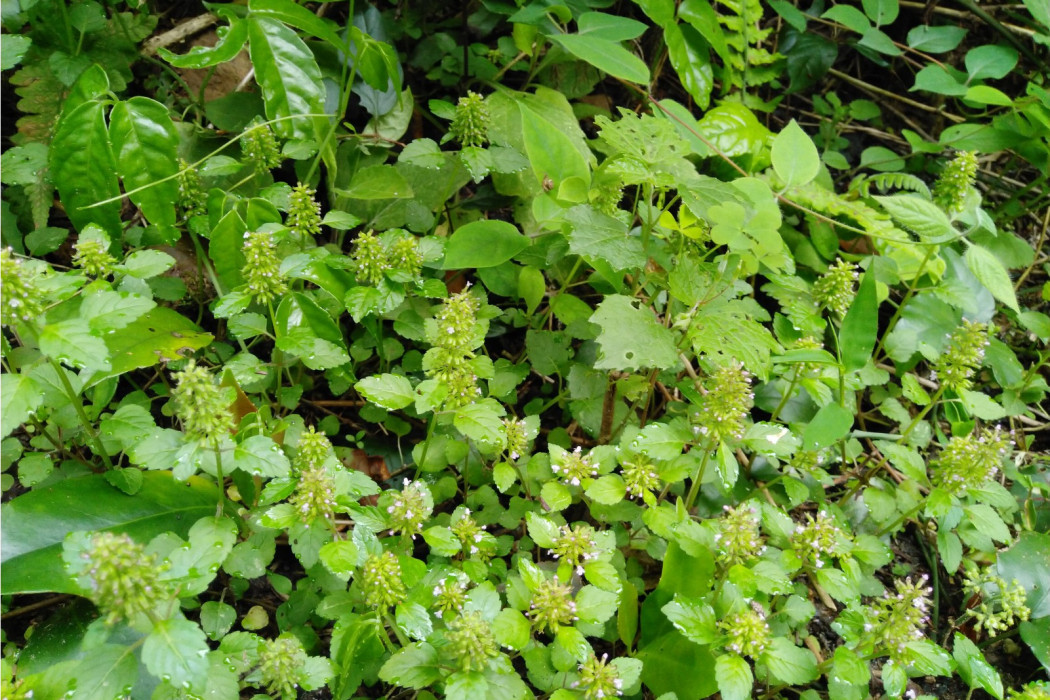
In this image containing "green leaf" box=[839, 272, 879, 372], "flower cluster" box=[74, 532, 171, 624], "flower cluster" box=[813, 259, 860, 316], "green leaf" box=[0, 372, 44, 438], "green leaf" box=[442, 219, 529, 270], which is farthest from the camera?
"flower cluster" box=[813, 259, 860, 316]

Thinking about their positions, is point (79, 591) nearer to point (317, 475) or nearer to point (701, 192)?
point (317, 475)

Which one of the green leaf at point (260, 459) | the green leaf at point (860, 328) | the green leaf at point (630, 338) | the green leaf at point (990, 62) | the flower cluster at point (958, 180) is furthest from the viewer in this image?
the green leaf at point (990, 62)

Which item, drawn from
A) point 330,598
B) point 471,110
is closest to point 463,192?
point 471,110

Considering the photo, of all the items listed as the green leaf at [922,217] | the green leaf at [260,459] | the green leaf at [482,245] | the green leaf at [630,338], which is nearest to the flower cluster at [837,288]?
the green leaf at [922,217]

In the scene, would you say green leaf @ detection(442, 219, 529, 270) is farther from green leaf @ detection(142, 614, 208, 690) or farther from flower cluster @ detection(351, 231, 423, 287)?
green leaf @ detection(142, 614, 208, 690)

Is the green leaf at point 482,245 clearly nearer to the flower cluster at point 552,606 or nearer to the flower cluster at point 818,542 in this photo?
the flower cluster at point 552,606

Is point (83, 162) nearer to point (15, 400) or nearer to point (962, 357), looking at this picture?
point (15, 400)

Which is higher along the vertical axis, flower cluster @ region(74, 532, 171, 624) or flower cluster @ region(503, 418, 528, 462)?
flower cluster @ region(74, 532, 171, 624)

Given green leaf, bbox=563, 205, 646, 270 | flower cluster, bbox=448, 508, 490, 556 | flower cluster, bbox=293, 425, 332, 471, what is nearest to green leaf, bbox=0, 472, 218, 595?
flower cluster, bbox=293, 425, 332, 471

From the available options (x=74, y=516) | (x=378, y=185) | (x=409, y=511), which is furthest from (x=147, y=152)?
(x=409, y=511)
